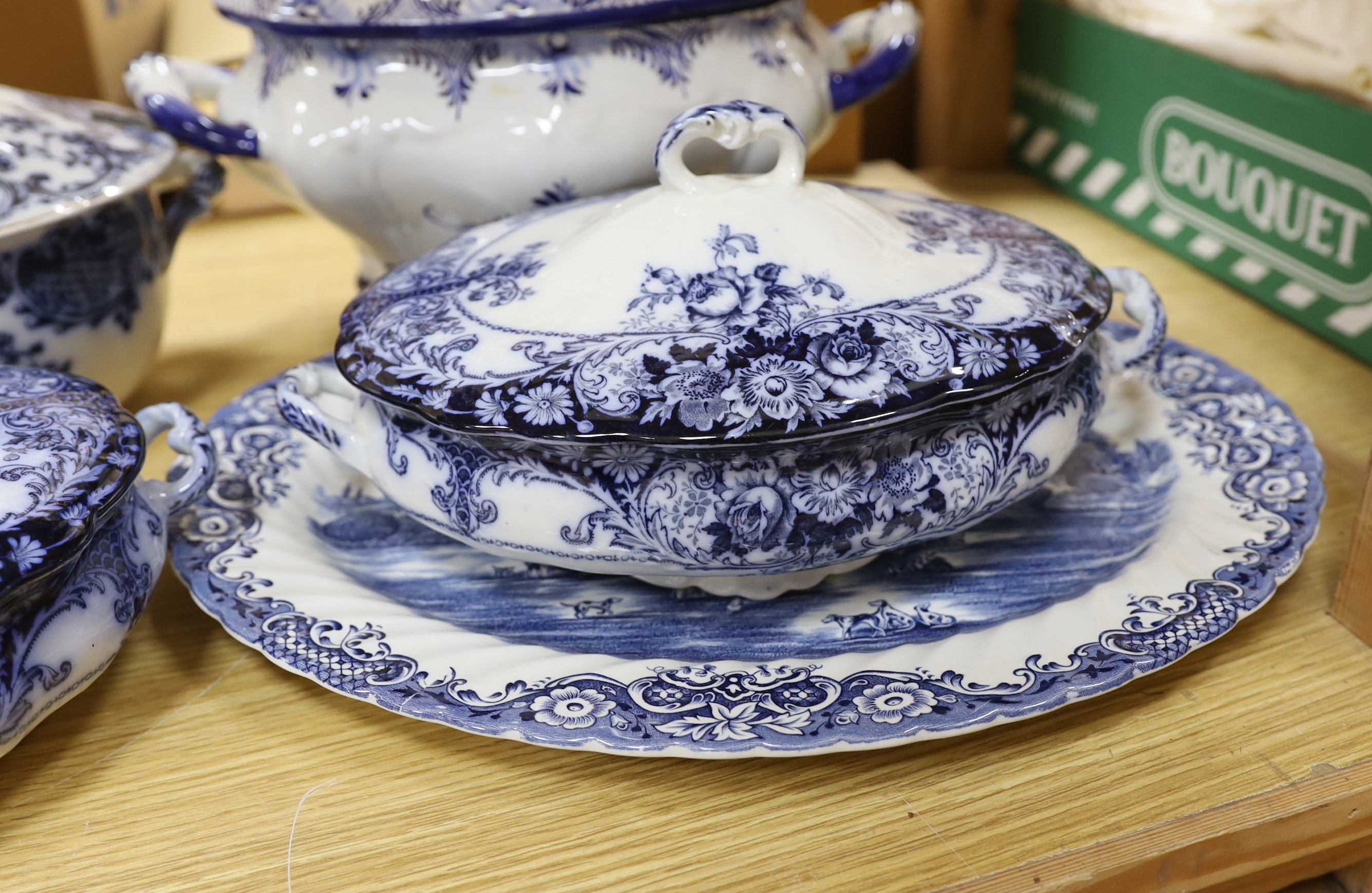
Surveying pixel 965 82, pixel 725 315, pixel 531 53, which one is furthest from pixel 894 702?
pixel 965 82

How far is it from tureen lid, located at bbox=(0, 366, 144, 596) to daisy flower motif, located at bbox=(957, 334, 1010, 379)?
30cm

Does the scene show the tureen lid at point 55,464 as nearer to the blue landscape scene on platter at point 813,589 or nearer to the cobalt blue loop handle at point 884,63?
the blue landscape scene on platter at point 813,589

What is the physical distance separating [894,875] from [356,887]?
0.17 metres

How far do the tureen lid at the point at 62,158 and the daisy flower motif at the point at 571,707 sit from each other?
36cm

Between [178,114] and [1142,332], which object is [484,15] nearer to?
[178,114]

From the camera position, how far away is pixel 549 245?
51 centimetres

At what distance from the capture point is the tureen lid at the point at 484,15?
1.95 feet

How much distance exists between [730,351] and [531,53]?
10.7 inches

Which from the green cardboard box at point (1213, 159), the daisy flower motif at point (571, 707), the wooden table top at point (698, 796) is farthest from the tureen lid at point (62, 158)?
the green cardboard box at point (1213, 159)

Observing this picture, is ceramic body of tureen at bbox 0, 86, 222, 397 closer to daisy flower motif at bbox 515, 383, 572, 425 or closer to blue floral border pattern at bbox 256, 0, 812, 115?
blue floral border pattern at bbox 256, 0, 812, 115

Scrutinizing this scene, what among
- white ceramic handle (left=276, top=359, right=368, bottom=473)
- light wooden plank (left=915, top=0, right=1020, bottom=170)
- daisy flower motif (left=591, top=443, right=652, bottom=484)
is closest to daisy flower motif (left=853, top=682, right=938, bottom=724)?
daisy flower motif (left=591, top=443, right=652, bottom=484)

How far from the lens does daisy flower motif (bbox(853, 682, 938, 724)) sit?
399mm

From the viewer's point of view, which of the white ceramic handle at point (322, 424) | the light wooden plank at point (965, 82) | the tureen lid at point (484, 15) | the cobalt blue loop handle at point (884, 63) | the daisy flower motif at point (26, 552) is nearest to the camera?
the daisy flower motif at point (26, 552)

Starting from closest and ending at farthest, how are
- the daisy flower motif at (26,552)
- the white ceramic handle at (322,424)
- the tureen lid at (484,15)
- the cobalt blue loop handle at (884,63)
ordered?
the daisy flower motif at (26,552)
the white ceramic handle at (322,424)
the tureen lid at (484,15)
the cobalt blue loop handle at (884,63)
